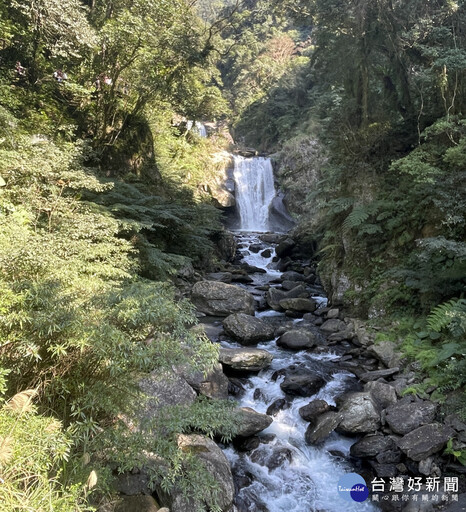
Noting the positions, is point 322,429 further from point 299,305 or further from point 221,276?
point 221,276

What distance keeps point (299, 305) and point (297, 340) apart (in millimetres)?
2624

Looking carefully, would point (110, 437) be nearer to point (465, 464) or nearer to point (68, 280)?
point (68, 280)

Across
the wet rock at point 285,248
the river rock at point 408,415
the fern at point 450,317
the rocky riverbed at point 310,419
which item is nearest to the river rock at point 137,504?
the rocky riverbed at point 310,419

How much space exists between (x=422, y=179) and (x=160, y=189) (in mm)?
9860

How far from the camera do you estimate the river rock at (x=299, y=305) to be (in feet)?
37.4

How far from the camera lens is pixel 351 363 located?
26.7 ft

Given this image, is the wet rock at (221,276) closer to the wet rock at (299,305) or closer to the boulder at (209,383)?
the wet rock at (299,305)

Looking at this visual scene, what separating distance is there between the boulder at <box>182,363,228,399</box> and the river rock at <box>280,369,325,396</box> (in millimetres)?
1278

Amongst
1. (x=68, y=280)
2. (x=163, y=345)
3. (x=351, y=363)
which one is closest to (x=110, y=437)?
(x=163, y=345)

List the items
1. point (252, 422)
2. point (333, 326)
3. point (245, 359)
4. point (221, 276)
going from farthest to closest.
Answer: point (221, 276)
point (333, 326)
point (245, 359)
point (252, 422)

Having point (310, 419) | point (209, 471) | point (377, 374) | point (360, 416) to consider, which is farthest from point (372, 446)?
point (209, 471)

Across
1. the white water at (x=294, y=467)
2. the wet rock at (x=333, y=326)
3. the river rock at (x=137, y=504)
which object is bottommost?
the white water at (x=294, y=467)

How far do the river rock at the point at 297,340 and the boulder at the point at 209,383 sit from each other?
2631mm

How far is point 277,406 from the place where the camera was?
21.7 ft
